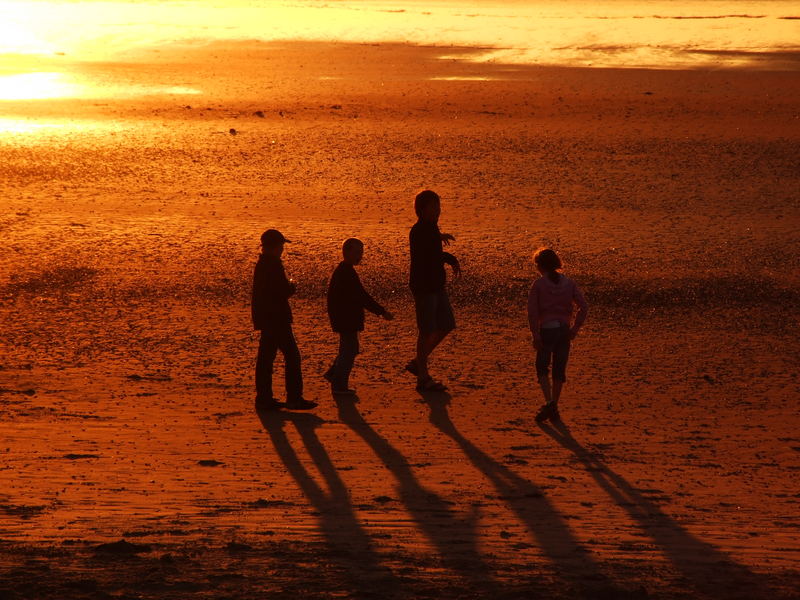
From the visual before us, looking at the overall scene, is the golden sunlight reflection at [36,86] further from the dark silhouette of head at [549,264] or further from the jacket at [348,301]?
the dark silhouette of head at [549,264]

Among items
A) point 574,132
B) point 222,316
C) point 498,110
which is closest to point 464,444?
point 222,316

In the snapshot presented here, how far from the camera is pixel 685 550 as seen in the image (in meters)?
6.51

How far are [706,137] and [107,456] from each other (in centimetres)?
1695

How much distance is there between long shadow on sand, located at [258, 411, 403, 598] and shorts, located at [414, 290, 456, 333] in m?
1.26

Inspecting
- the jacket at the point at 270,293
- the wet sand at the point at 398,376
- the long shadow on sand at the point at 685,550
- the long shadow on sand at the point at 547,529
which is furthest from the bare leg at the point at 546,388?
the jacket at the point at 270,293

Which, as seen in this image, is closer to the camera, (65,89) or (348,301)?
(348,301)

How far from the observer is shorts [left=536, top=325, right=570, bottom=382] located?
29.0 feet

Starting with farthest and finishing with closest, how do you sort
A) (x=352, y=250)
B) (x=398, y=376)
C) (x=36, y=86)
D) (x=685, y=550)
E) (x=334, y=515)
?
(x=36, y=86) → (x=398, y=376) → (x=352, y=250) → (x=334, y=515) → (x=685, y=550)

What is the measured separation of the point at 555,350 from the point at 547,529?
2.31 meters

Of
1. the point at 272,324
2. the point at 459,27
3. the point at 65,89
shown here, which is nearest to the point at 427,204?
the point at 272,324

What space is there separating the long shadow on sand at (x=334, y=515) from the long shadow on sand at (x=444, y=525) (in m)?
0.34

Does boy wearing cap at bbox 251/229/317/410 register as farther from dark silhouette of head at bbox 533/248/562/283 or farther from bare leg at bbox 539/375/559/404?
dark silhouette of head at bbox 533/248/562/283

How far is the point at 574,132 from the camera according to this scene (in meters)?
23.1

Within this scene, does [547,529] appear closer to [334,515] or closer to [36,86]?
[334,515]
